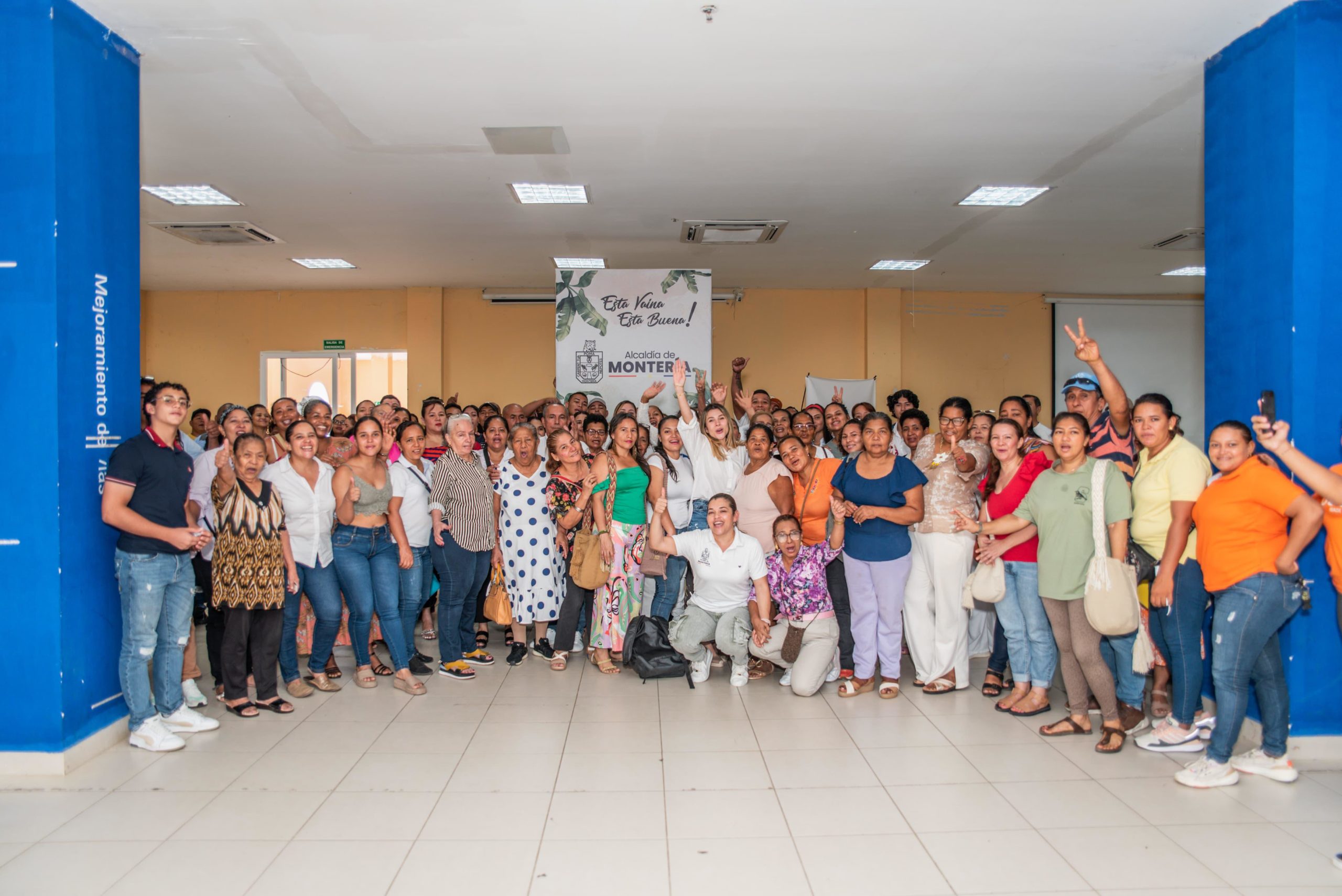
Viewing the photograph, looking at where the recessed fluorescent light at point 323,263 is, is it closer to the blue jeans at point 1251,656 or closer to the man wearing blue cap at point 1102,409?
the man wearing blue cap at point 1102,409

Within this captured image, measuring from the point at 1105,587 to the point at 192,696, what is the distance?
15.0 feet

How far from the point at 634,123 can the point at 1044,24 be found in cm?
233

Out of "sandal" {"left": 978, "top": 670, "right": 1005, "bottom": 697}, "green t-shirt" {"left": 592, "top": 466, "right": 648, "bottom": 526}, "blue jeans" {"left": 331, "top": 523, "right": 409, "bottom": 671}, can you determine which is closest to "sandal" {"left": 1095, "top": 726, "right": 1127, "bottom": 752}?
"sandal" {"left": 978, "top": 670, "right": 1005, "bottom": 697}

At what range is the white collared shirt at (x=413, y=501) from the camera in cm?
486

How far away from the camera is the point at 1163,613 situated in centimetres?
385

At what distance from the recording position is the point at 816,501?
484 cm

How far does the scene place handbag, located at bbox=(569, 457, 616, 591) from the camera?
5.05 metres

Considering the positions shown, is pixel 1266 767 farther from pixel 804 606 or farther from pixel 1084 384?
pixel 804 606

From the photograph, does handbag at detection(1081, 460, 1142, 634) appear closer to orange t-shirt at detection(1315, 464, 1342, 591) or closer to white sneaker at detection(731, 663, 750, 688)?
orange t-shirt at detection(1315, 464, 1342, 591)

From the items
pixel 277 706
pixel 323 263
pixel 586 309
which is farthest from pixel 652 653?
pixel 323 263

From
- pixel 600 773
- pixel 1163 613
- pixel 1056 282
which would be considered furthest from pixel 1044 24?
pixel 1056 282

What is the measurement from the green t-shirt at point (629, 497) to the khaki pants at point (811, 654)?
3.44 feet

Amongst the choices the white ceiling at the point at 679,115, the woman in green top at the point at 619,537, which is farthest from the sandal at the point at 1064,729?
the white ceiling at the point at 679,115

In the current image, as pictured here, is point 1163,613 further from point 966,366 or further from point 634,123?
point 966,366
